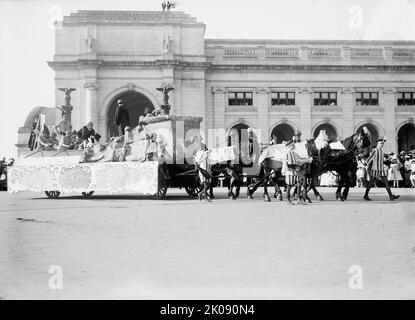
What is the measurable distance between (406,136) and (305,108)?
9.90 meters

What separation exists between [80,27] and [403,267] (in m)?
41.5

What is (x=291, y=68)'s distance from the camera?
44.3 meters

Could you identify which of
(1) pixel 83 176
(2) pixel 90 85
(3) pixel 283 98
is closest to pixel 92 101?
(2) pixel 90 85

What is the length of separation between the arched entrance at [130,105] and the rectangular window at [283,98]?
1140 cm

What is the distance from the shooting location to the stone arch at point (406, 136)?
45.9m

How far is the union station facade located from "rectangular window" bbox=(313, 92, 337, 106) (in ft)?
0.28

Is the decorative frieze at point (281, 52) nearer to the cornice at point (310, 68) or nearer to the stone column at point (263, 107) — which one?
the cornice at point (310, 68)

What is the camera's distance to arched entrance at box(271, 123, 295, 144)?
153 feet

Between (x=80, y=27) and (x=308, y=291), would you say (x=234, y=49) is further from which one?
→ (x=308, y=291)

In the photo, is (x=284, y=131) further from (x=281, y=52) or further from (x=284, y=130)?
(x=281, y=52)

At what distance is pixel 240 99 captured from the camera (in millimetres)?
45031

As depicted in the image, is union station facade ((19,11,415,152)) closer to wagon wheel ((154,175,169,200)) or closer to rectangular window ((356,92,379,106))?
rectangular window ((356,92,379,106))
